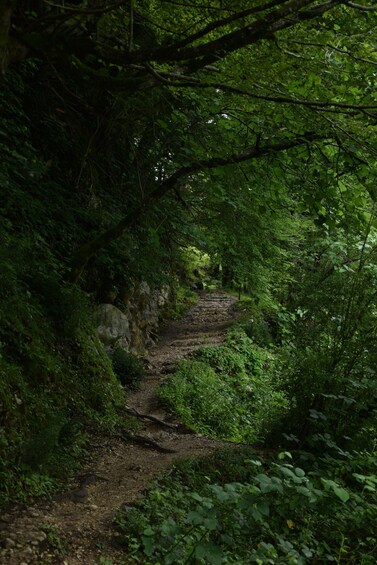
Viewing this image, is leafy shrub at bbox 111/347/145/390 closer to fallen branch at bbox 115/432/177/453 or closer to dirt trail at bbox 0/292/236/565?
dirt trail at bbox 0/292/236/565

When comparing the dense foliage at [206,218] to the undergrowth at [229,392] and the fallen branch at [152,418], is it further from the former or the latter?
the fallen branch at [152,418]

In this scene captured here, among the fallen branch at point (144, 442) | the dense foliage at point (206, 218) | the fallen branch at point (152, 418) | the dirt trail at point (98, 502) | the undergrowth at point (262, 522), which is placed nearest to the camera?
the undergrowth at point (262, 522)

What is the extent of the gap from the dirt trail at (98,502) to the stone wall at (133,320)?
138cm

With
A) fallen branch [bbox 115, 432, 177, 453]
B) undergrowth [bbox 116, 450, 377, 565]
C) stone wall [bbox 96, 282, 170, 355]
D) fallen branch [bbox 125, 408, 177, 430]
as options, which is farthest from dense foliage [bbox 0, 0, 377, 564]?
fallen branch [bbox 125, 408, 177, 430]

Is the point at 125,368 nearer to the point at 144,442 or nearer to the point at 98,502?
the point at 144,442

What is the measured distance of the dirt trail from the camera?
11.8 ft

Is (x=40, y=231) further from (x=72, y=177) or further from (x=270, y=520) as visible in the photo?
(x=270, y=520)

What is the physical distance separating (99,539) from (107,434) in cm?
310

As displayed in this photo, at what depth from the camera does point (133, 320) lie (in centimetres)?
1332

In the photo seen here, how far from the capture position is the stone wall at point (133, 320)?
11094 mm

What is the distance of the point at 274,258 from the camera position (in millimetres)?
11227

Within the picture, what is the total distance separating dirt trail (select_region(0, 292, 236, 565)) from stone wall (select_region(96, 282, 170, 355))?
1378mm

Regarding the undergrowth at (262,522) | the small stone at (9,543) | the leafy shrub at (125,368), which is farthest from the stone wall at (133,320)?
the small stone at (9,543)

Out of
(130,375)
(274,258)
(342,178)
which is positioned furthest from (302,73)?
(130,375)
